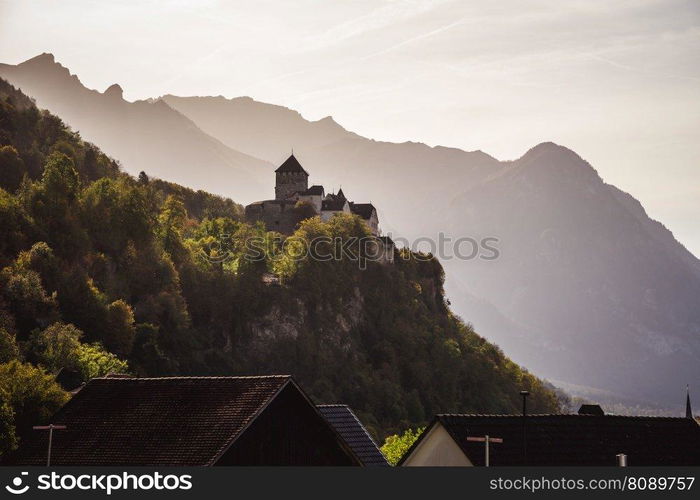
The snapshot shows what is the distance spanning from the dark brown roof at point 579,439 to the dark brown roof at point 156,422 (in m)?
6.77

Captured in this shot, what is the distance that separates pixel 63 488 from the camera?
36.8m

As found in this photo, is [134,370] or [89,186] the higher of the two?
[89,186]

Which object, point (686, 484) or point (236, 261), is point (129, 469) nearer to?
point (686, 484)

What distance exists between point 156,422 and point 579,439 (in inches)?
580

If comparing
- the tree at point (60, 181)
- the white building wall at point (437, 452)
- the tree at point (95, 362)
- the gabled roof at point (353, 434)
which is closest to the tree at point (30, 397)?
the gabled roof at point (353, 434)

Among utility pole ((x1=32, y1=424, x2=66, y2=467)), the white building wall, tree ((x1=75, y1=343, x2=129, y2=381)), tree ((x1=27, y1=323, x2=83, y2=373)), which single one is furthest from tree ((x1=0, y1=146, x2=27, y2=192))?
the white building wall

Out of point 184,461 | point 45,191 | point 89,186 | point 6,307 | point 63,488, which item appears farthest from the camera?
point 89,186

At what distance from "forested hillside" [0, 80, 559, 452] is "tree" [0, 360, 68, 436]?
53.8 meters

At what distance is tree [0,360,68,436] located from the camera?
55.2 metres

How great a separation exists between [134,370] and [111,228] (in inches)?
1207

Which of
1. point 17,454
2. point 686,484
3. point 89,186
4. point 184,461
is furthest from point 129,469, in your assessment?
point 89,186

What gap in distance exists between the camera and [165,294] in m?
161

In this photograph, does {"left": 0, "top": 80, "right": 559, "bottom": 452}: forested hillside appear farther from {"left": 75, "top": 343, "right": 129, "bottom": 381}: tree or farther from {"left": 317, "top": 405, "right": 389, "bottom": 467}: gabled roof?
{"left": 317, "top": 405, "right": 389, "bottom": 467}: gabled roof

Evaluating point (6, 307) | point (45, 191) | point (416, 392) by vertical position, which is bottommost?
point (416, 392)
